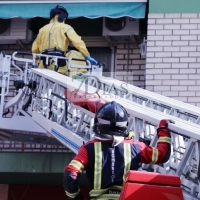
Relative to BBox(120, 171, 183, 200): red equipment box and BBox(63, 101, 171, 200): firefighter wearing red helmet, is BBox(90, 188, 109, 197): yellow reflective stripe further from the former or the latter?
BBox(120, 171, 183, 200): red equipment box

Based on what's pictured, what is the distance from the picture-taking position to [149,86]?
9641 mm

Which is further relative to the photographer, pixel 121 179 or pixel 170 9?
pixel 170 9

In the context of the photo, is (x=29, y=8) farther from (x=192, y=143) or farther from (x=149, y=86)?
(x=192, y=143)

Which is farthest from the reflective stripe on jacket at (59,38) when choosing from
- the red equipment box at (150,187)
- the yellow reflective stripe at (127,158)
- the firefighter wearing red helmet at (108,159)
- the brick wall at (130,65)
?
the red equipment box at (150,187)

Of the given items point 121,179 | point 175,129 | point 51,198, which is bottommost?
point 51,198

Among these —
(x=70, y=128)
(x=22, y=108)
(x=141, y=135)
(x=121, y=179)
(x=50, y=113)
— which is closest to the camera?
(x=121, y=179)

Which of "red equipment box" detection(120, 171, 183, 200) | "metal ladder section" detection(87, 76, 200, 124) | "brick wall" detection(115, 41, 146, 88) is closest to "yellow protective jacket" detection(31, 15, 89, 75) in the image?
"metal ladder section" detection(87, 76, 200, 124)

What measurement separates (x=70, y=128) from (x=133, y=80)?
3893 mm

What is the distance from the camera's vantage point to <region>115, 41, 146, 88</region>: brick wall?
10.4 metres

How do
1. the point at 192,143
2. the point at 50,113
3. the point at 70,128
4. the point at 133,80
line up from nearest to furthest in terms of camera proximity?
the point at 192,143 < the point at 70,128 < the point at 50,113 < the point at 133,80

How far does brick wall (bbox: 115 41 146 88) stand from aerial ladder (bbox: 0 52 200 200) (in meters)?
1.77

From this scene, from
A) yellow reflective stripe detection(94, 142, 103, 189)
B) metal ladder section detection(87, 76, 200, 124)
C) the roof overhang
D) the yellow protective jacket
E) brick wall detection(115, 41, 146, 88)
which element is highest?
the roof overhang

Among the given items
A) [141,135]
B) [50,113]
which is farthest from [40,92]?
[141,135]

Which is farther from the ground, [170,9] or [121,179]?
[170,9]
